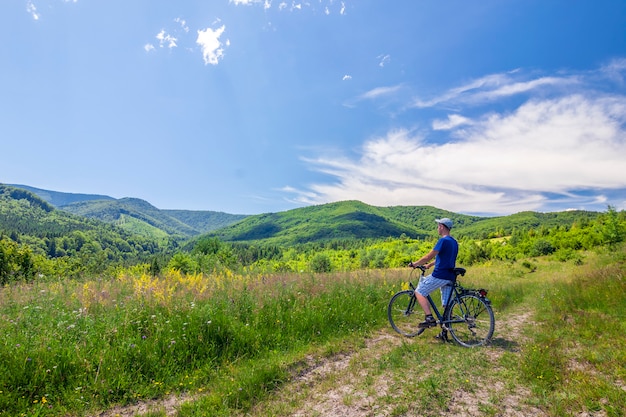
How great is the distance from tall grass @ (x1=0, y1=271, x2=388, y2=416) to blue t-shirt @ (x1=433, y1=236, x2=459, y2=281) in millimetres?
2344

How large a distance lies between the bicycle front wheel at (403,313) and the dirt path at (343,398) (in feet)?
7.97

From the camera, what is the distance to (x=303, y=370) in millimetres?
5285

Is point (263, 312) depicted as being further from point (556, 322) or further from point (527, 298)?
point (527, 298)

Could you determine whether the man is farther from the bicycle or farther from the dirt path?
the dirt path

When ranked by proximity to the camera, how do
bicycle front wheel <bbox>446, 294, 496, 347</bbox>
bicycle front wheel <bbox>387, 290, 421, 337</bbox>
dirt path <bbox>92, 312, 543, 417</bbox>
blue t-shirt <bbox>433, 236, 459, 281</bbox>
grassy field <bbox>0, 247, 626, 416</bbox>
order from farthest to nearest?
1. bicycle front wheel <bbox>387, 290, 421, 337</bbox>
2. blue t-shirt <bbox>433, 236, 459, 281</bbox>
3. bicycle front wheel <bbox>446, 294, 496, 347</bbox>
4. grassy field <bbox>0, 247, 626, 416</bbox>
5. dirt path <bbox>92, 312, 543, 417</bbox>

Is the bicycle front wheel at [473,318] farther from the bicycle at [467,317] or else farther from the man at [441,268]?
the man at [441,268]

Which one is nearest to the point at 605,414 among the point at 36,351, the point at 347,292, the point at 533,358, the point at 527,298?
the point at 533,358

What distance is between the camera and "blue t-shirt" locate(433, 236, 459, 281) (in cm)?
698

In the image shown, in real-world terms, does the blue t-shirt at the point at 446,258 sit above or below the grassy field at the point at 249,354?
above

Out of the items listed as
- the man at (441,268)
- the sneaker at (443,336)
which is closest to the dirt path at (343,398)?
the sneaker at (443,336)

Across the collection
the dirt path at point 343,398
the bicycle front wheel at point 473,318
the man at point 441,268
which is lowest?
the dirt path at point 343,398

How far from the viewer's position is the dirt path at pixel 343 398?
3918 mm

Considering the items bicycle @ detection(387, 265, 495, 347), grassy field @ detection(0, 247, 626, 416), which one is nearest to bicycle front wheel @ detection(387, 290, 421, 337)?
bicycle @ detection(387, 265, 495, 347)

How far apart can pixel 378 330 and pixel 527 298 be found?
8655 millimetres
